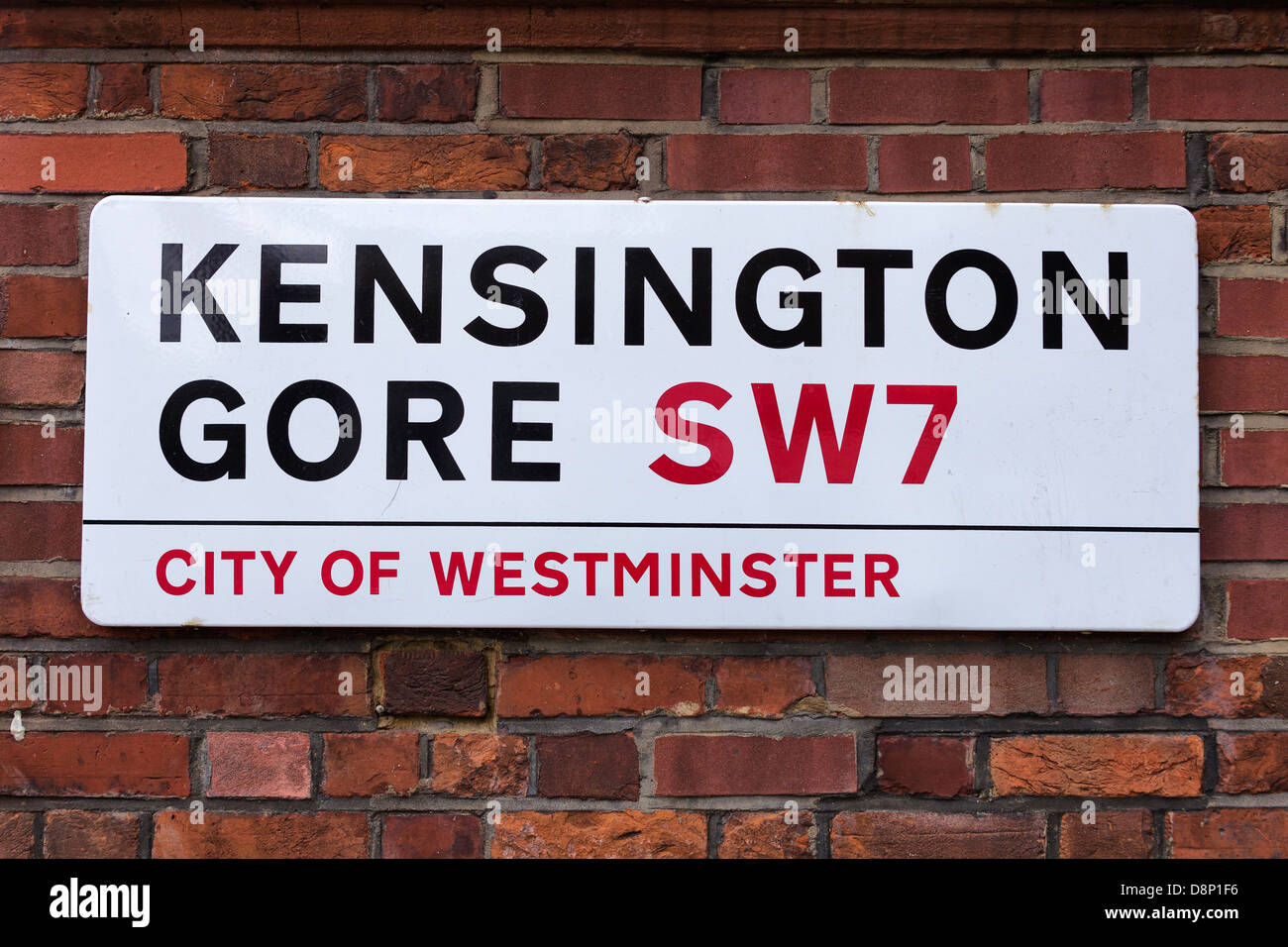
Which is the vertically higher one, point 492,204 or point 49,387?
point 492,204

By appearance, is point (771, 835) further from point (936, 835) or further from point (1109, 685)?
point (1109, 685)

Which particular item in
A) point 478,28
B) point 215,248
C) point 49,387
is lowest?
point 49,387

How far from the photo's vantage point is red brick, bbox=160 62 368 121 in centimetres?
107

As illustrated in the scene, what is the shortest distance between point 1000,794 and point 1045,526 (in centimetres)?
35

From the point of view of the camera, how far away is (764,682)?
1.07 meters

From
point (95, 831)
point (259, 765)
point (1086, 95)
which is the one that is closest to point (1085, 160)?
point (1086, 95)

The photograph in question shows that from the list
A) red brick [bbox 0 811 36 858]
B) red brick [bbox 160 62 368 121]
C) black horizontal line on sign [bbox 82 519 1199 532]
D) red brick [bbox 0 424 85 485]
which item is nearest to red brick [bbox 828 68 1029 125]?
black horizontal line on sign [bbox 82 519 1199 532]

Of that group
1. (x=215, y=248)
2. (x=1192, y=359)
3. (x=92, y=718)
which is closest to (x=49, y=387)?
(x=215, y=248)

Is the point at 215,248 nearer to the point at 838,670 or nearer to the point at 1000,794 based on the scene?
the point at 838,670

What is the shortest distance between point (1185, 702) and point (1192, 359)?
432 millimetres

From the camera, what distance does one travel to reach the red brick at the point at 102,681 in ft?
3.47

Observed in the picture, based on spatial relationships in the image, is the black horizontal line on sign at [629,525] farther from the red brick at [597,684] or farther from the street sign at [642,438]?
the red brick at [597,684]

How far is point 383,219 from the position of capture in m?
1.05

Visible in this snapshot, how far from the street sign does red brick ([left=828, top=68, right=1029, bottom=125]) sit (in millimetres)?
168
